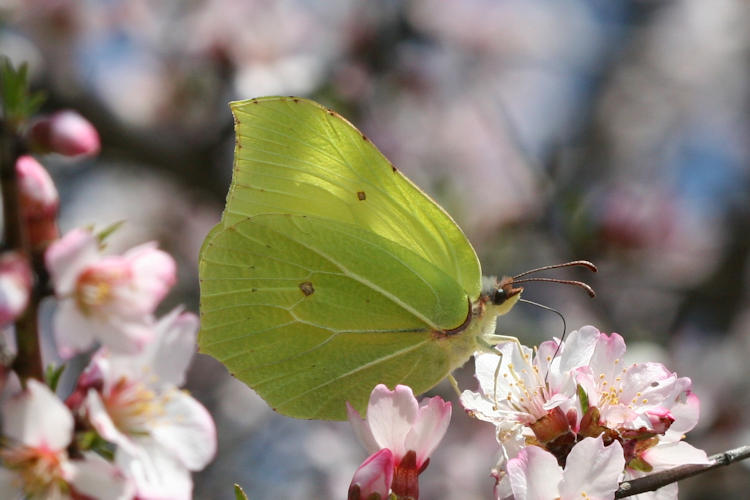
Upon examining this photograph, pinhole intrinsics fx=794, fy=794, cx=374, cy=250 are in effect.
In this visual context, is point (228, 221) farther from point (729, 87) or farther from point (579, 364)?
point (729, 87)

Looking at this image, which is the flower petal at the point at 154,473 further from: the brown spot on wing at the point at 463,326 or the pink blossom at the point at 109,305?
the brown spot on wing at the point at 463,326

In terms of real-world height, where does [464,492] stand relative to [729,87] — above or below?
below

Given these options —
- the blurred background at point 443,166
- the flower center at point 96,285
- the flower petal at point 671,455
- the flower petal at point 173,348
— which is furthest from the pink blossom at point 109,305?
the blurred background at point 443,166

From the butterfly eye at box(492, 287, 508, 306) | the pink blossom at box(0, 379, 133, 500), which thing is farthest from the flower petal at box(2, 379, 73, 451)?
the butterfly eye at box(492, 287, 508, 306)

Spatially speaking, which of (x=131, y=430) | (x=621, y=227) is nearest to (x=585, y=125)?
(x=621, y=227)

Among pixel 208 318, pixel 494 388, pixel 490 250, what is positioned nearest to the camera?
pixel 494 388

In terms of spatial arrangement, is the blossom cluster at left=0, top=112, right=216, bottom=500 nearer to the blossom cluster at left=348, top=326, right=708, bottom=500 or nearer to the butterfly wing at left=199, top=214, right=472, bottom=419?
the blossom cluster at left=348, top=326, right=708, bottom=500
